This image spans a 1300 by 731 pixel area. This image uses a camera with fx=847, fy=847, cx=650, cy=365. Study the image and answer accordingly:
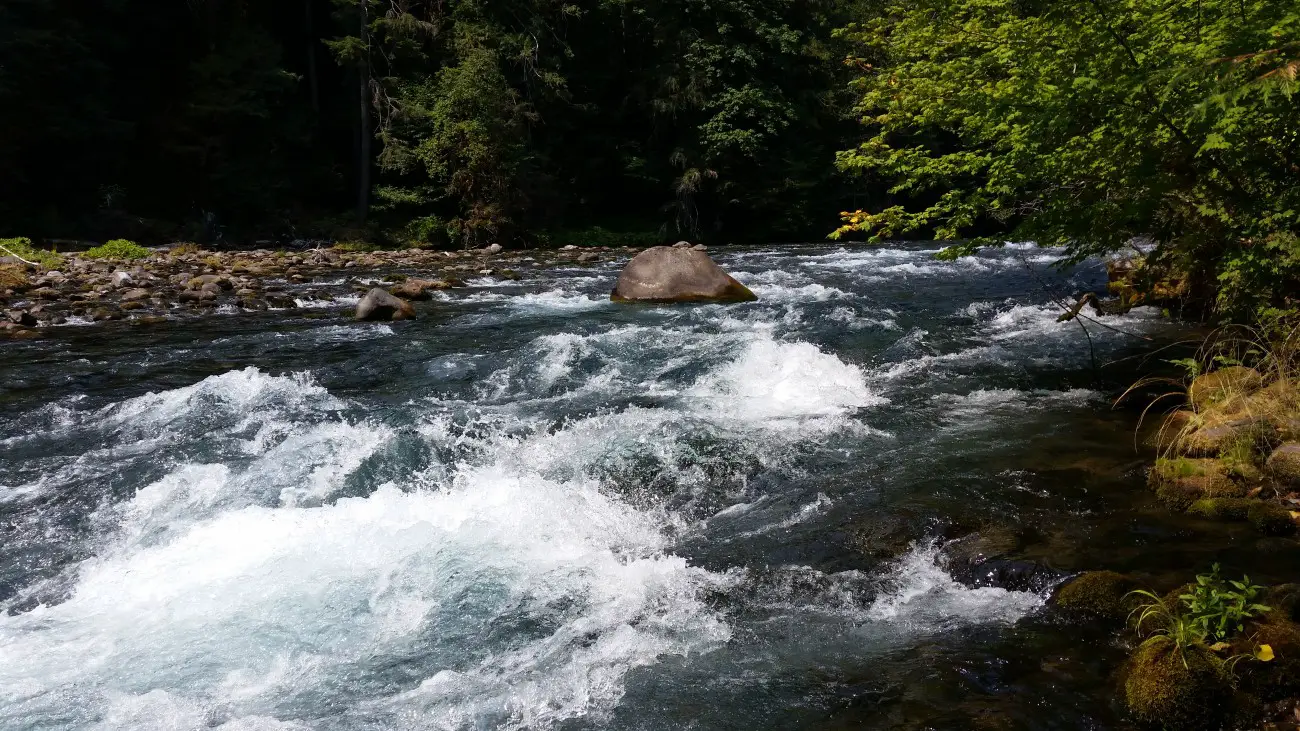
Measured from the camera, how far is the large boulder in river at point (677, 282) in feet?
44.7

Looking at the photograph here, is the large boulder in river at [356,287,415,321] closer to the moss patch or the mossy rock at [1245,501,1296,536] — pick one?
the moss patch

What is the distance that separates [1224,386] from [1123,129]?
199 centimetres

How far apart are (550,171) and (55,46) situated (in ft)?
49.6

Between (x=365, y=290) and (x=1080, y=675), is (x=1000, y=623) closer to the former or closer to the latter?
(x=1080, y=675)

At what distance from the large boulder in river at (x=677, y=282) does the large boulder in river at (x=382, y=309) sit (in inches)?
134

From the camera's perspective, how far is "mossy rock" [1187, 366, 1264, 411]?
231 inches

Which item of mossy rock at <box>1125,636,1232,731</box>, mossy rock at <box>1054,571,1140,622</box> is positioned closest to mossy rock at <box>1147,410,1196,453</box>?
mossy rock at <box>1054,571,1140,622</box>

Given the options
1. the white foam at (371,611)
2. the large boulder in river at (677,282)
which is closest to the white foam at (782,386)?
the white foam at (371,611)

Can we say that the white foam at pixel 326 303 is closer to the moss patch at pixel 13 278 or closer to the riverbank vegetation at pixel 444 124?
the moss patch at pixel 13 278

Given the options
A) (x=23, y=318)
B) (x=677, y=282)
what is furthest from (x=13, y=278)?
(x=677, y=282)

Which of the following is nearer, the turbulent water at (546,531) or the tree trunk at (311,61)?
the turbulent water at (546,531)

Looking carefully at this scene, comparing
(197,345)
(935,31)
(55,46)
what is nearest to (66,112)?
(55,46)

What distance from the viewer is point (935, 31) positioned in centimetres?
783

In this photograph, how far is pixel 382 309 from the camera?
40.4 ft
